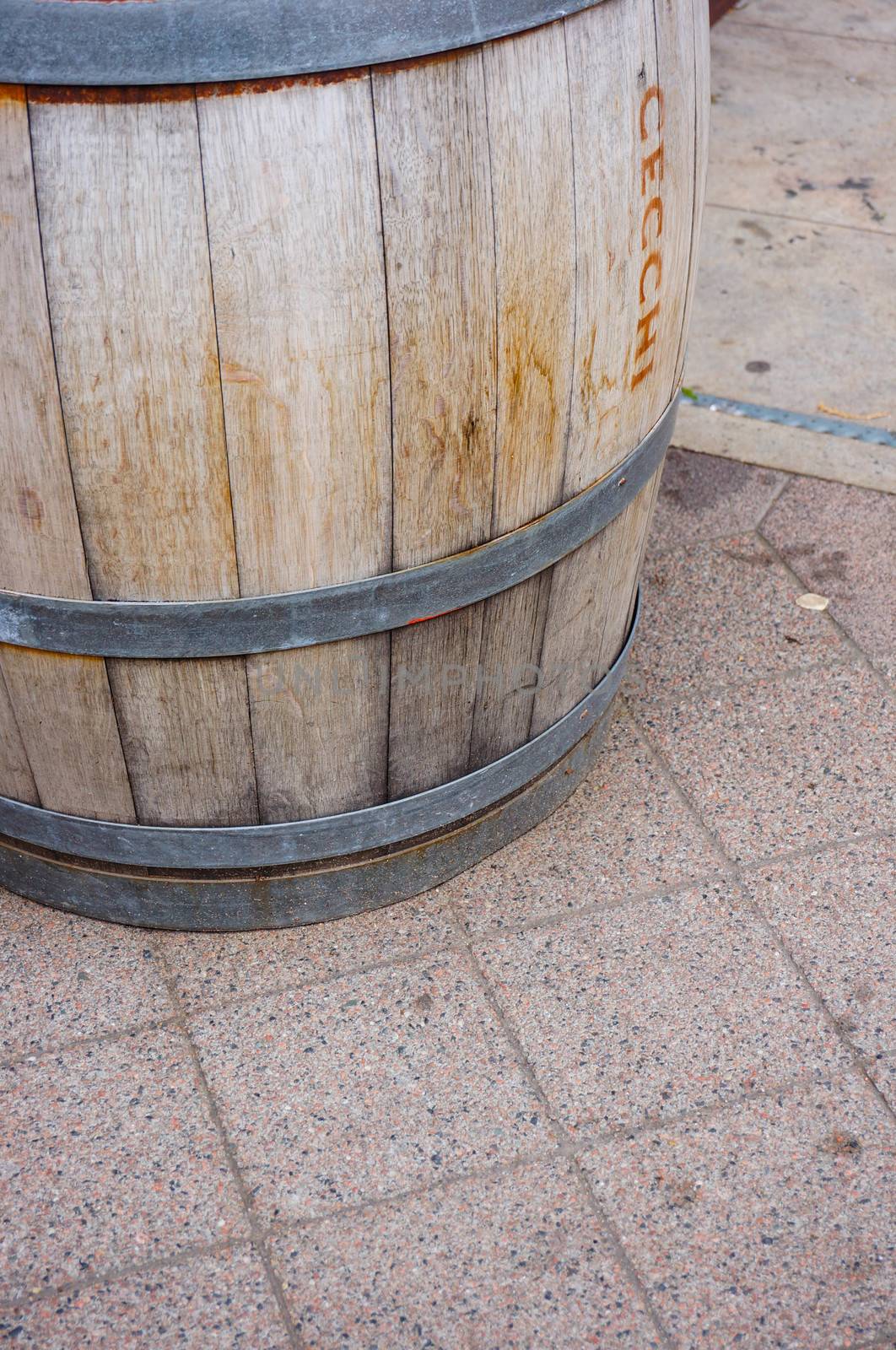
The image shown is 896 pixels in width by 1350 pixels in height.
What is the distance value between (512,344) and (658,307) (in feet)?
1.24

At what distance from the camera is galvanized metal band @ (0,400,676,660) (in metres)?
2.09

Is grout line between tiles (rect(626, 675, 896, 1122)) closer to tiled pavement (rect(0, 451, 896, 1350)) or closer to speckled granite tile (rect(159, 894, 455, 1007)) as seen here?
tiled pavement (rect(0, 451, 896, 1350))

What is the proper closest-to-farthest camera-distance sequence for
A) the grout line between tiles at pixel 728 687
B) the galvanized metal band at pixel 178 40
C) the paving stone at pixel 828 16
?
the galvanized metal band at pixel 178 40
the grout line between tiles at pixel 728 687
the paving stone at pixel 828 16

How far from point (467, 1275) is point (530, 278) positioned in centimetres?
152

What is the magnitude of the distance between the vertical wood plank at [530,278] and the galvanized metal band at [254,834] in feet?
1.04

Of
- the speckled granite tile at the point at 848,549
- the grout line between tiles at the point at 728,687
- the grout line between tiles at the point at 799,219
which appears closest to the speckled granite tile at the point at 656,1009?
the grout line between tiles at the point at 728,687

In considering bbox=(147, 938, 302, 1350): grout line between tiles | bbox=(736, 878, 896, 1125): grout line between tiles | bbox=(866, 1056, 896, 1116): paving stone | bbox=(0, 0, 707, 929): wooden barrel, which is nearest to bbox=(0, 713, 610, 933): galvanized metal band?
bbox=(0, 0, 707, 929): wooden barrel

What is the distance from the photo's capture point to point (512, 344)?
6.66 feet

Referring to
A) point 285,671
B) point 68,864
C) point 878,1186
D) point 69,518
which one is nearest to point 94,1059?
point 68,864

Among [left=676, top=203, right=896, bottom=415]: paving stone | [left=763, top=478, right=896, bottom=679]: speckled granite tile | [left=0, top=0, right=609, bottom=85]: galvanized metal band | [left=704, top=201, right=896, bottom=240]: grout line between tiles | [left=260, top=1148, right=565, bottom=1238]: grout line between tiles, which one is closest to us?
[left=0, top=0, right=609, bottom=85]: galvanized metal band

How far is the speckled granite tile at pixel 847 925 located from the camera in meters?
2.53

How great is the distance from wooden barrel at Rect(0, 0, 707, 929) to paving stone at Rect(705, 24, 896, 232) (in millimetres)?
3094

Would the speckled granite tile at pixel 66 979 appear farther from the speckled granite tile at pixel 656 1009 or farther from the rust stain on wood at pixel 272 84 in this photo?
the rust stain on wood at pixel 272 84

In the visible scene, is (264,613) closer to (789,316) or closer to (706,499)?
(706,499)
